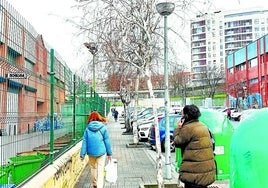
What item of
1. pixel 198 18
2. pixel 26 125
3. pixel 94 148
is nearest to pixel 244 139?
pixel 26 125

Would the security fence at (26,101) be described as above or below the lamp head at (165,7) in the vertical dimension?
below

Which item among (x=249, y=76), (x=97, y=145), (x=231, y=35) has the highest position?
(x=231, y=35)

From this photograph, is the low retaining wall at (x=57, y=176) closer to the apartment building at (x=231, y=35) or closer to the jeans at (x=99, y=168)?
the jeans at (x=99, y=168)

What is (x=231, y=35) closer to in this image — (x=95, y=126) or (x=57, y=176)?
(x=95, y=126)

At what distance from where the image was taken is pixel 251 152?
399cm

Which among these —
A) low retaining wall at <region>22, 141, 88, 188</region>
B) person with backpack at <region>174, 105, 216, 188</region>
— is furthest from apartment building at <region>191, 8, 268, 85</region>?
person with backpack at <region>174, 105, 216, 188</region>

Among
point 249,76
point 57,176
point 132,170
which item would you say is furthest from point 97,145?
→ point 249,76

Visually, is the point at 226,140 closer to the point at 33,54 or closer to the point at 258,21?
the point at 33,54

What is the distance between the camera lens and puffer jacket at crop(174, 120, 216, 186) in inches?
216

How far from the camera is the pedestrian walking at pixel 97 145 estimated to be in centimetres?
823

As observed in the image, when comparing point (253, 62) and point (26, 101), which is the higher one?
point (253, 62)

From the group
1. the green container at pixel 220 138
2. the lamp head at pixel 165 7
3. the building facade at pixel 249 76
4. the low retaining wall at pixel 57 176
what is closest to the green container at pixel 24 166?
the low retaining wall at pixel 57 176

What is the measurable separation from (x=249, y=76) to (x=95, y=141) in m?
59.5

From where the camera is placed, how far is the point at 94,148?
8.23 m
